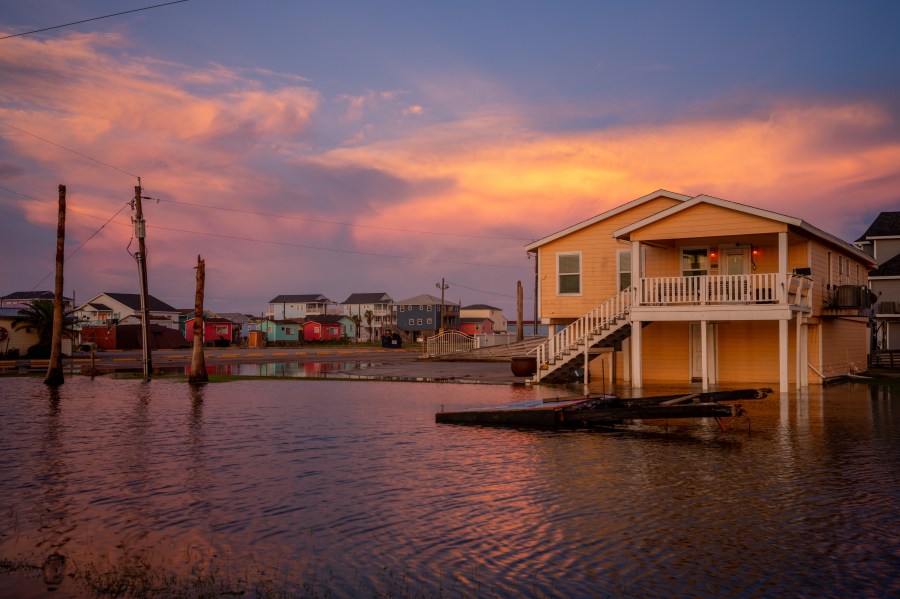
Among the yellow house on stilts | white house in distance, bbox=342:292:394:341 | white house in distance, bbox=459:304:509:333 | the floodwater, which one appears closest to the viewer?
the floodwater

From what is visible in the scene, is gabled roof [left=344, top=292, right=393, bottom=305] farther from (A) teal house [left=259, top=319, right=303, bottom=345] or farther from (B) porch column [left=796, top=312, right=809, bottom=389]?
(B) porch column [left=796, top=312, right=809, bottom=389]

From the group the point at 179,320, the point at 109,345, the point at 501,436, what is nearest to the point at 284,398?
the point at 501,436

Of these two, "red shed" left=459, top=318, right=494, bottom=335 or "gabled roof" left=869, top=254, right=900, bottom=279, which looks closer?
"gabled roof" left=869, top=254, right=900, bottom=279

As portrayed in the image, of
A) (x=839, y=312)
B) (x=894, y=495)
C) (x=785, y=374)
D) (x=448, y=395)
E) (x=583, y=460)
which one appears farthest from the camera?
(x=839, y=312)

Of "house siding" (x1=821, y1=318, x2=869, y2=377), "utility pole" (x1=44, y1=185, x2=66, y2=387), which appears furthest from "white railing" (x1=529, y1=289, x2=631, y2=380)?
"utility pole" (x1=44, y1=185, x2=66, y2=387)

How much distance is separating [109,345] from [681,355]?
73.2m

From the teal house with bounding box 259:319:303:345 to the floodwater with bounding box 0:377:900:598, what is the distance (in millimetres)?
112839

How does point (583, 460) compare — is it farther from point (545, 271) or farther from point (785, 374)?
point (545, 271)

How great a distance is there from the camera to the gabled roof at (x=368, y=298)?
166375mm

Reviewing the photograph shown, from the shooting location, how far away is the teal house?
5217 inches

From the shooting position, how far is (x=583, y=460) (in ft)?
48.2

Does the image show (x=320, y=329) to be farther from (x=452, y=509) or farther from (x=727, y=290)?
(x=452, y=509)

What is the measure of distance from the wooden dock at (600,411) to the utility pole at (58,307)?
22.6m

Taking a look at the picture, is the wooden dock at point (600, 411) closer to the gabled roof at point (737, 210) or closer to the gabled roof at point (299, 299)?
the gabled roof at point (737, 210)
